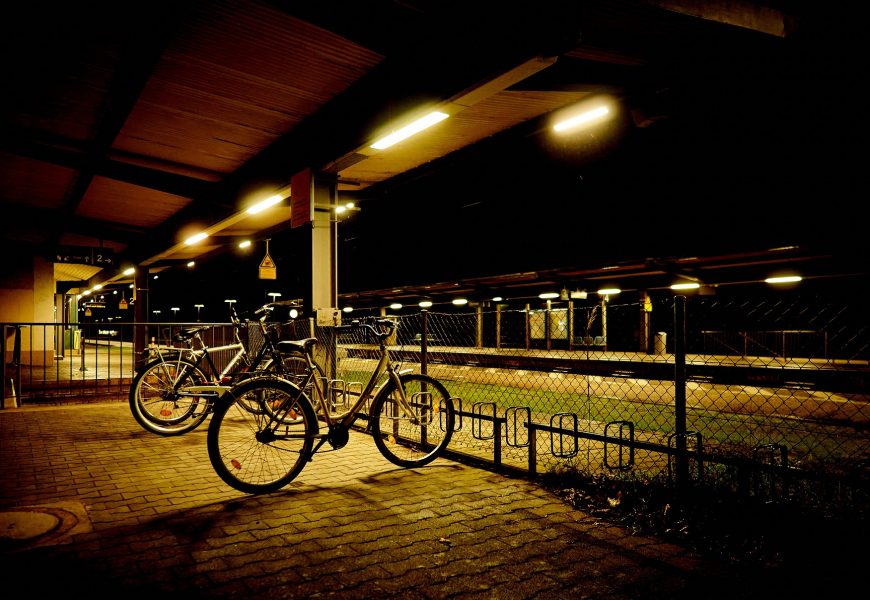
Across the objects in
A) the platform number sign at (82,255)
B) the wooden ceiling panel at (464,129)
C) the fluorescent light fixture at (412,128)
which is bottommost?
the platform number sign at (82,255)

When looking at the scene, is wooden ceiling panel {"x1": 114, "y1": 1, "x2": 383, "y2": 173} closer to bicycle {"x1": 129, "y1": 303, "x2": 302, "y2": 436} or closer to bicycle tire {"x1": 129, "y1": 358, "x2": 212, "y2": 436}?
bicycle {"x1": 129, "y1": 303, "x2": 302, "y2": 436}

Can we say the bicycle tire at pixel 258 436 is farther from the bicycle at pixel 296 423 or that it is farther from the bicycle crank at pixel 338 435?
the bicycle crank at pixel 338 435

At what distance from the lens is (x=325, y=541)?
3586 mm

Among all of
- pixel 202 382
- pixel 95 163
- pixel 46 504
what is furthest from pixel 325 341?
pixel 95 163

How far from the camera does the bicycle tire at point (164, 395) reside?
6980mm

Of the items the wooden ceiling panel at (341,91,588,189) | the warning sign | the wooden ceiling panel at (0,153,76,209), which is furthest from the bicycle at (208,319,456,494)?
the wooden ceiling panel at (0,153,76,209)

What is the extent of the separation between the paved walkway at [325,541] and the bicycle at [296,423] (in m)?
0.22

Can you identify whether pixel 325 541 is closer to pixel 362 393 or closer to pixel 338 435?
pixel 338 435

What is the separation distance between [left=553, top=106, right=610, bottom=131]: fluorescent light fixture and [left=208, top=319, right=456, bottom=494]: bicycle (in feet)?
11.3

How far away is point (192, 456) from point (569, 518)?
4.09 meters

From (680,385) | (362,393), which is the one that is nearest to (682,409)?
(680,385)

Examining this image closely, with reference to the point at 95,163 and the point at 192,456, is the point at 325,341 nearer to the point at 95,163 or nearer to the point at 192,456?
the point at 192,456

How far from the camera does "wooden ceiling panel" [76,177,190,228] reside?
35.5 feet

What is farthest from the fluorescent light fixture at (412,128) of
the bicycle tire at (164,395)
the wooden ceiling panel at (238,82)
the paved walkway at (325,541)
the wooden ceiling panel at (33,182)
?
the wooden ceiling panel at (33,182)
